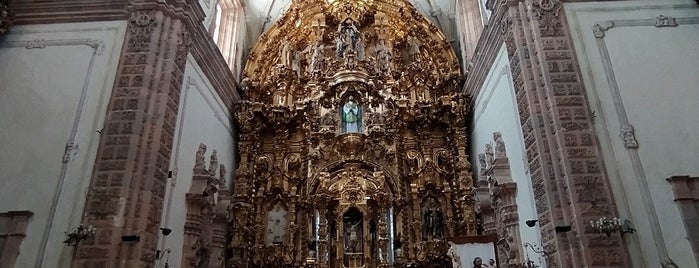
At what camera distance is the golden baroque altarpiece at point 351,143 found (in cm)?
1420

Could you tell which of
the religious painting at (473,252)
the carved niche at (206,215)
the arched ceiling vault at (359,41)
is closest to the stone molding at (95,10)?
the carved niche at (206,215)

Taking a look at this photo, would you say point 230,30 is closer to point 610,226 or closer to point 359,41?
point 359,41

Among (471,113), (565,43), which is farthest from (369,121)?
(565,43)

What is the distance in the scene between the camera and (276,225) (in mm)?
14766

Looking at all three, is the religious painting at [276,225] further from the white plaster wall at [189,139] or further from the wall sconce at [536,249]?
the wall sconce at [536,249]

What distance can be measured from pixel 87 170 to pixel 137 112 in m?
1.33

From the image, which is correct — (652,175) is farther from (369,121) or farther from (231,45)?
(231,45)

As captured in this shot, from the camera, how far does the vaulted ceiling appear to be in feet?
57.8

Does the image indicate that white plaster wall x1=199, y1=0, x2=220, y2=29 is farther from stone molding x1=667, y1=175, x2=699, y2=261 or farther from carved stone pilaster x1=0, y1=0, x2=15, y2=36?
stone molding x1=667, y1=175, x2=699, y2=261

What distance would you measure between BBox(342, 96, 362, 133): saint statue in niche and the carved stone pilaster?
891 centimetres

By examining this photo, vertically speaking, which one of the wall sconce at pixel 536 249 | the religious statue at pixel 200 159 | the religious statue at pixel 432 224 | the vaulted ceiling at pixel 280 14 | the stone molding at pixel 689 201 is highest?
the vaulted ceiling at pixel 280 14

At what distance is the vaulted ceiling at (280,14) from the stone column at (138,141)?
6798mm

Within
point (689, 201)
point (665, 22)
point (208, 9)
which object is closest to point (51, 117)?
point (208, 9)

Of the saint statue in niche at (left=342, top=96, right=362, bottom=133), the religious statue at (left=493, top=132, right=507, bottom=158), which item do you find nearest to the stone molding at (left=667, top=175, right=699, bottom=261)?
the religious statue at (left=493, top=132, right=507, bottom=158)
